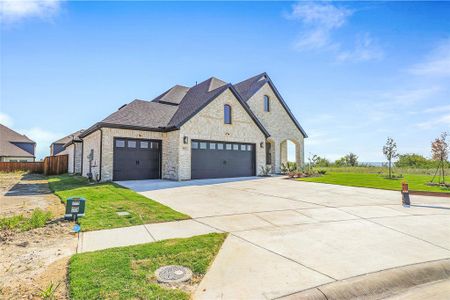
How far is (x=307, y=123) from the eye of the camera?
25.2 meters

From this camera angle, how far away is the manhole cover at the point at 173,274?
3.07 m

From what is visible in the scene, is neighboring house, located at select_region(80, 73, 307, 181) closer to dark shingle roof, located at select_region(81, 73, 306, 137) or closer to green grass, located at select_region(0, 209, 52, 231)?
dark shingle roof, located at select_region(81, 73, 306, 137)

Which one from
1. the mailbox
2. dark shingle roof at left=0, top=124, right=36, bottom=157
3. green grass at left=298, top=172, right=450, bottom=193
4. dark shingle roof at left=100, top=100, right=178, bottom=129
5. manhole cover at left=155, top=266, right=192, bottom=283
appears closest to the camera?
manhole cover at left=155, top=266, right=192, bottom=283

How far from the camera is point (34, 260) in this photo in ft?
12.3

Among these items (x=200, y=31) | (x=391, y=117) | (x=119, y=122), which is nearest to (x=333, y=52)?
(x=200, y=31)

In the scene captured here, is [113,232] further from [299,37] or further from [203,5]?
[299,37]

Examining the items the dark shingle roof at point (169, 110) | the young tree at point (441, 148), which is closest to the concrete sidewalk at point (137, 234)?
the dark shingle roof at point (169, 110)

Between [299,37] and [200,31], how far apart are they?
4.89 metres

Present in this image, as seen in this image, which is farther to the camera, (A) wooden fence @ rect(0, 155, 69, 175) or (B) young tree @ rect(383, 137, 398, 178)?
(A) wooden fence @ rect(0, 155, 69, 175)

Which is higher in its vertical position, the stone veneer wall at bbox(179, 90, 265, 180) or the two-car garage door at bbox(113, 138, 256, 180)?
the stone veneer wall at bbox(179, 90, 265, 180)

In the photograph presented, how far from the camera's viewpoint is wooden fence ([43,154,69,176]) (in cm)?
2386

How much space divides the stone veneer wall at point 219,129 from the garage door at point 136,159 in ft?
7.16

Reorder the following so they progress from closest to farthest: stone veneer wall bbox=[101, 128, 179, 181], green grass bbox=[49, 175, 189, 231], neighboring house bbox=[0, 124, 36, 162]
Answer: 1. green grass bbox=[49, 175, 189, 231]
2. stone veneer wall bbox=[101, 128, 179, 181]
3. neighboring house bbox=[0, 124, 36, 162]

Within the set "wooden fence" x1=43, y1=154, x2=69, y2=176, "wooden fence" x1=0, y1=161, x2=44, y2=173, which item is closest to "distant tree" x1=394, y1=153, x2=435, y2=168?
"wooden fence" x1=43, y1=154, x2=69, y2=176
